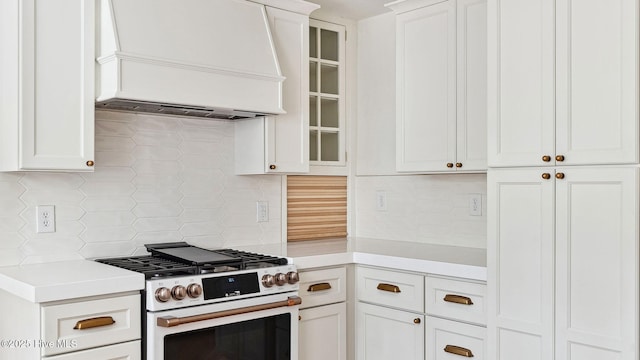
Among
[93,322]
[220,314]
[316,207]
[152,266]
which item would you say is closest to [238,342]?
[220,314]

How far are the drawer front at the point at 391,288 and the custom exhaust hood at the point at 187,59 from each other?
40.5 inches

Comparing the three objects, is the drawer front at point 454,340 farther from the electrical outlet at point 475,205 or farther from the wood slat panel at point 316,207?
the wood slat panel at point 316,207

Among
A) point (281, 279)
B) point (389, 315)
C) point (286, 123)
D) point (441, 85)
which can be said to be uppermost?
point (441, 85)

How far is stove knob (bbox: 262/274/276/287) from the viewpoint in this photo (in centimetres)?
277

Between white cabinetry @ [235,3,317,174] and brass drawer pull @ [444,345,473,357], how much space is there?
126 centimetres

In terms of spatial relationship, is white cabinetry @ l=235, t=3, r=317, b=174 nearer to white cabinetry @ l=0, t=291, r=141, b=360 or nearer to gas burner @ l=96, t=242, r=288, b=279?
gas burner @ l=96, t=242, r=288, b=279

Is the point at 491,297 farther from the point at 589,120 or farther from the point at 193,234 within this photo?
the point at 193,234

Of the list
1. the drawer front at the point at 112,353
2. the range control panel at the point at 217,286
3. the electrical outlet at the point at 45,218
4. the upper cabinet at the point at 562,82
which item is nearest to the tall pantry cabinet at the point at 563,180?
the upper cabinet at the point at 562,82

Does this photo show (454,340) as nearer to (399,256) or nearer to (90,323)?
(399,256)

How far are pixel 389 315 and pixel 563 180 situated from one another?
1.19 m

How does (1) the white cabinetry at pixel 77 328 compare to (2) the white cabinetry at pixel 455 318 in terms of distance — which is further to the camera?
(2) the white cabinetry at pixel 455 318

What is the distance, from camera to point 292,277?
9.44 feet

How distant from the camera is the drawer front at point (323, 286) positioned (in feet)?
10.0

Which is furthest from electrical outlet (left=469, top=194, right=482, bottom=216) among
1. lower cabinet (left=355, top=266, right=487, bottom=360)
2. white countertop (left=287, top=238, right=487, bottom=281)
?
lower cabinet (left=355, top=266, right=487, bottom=360)
